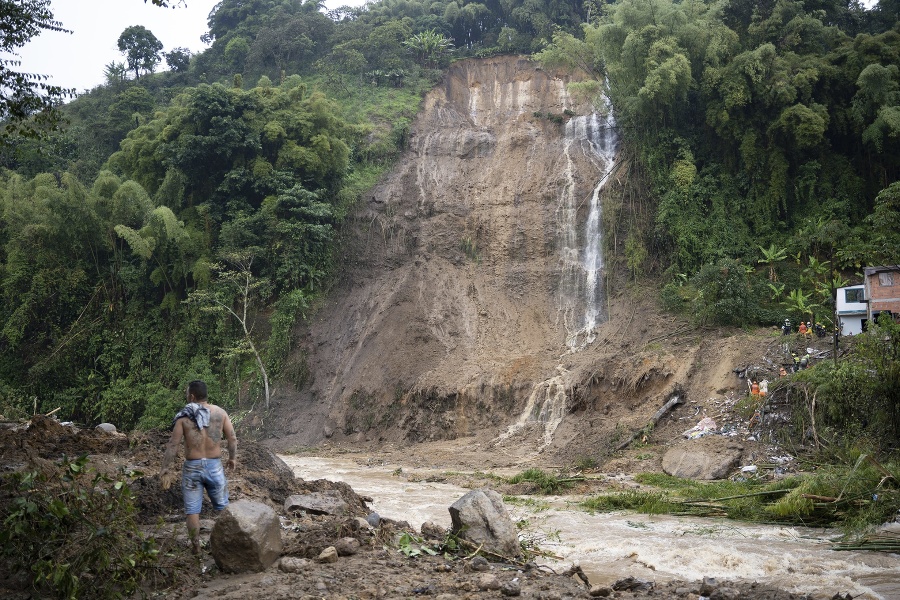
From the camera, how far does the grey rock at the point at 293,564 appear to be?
5836 mm

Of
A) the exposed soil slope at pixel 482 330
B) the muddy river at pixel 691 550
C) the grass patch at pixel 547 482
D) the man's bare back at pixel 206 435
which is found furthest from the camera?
the exposed soil slope at pixel 482 330

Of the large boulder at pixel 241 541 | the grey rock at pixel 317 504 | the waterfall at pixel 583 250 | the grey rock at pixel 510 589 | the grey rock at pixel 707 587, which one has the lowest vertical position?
the grey rock at pixel 707 587

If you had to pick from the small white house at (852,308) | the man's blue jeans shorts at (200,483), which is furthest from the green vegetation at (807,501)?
the small white house at (852,308)

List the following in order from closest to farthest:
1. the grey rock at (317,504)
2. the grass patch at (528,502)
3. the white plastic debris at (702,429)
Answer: the grey rock at (317,504), the grass patch at (528,502), the white plastic debris at (702,429)

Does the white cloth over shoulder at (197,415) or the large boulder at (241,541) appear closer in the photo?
the large boulder at (241,541)

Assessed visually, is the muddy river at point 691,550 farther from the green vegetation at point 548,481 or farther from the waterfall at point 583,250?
the waterfall at point 583,250

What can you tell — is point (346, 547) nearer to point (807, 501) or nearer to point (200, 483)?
point (200, 483)

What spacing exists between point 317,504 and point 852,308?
62.3ft

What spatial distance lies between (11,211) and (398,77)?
71.1 ft

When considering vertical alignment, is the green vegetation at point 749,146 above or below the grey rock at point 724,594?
above

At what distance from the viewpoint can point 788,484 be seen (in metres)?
10.4

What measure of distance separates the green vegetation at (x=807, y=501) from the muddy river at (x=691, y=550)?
23cm

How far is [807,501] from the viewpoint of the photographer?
30.2ft

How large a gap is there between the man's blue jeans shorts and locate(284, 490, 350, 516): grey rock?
133 cm
